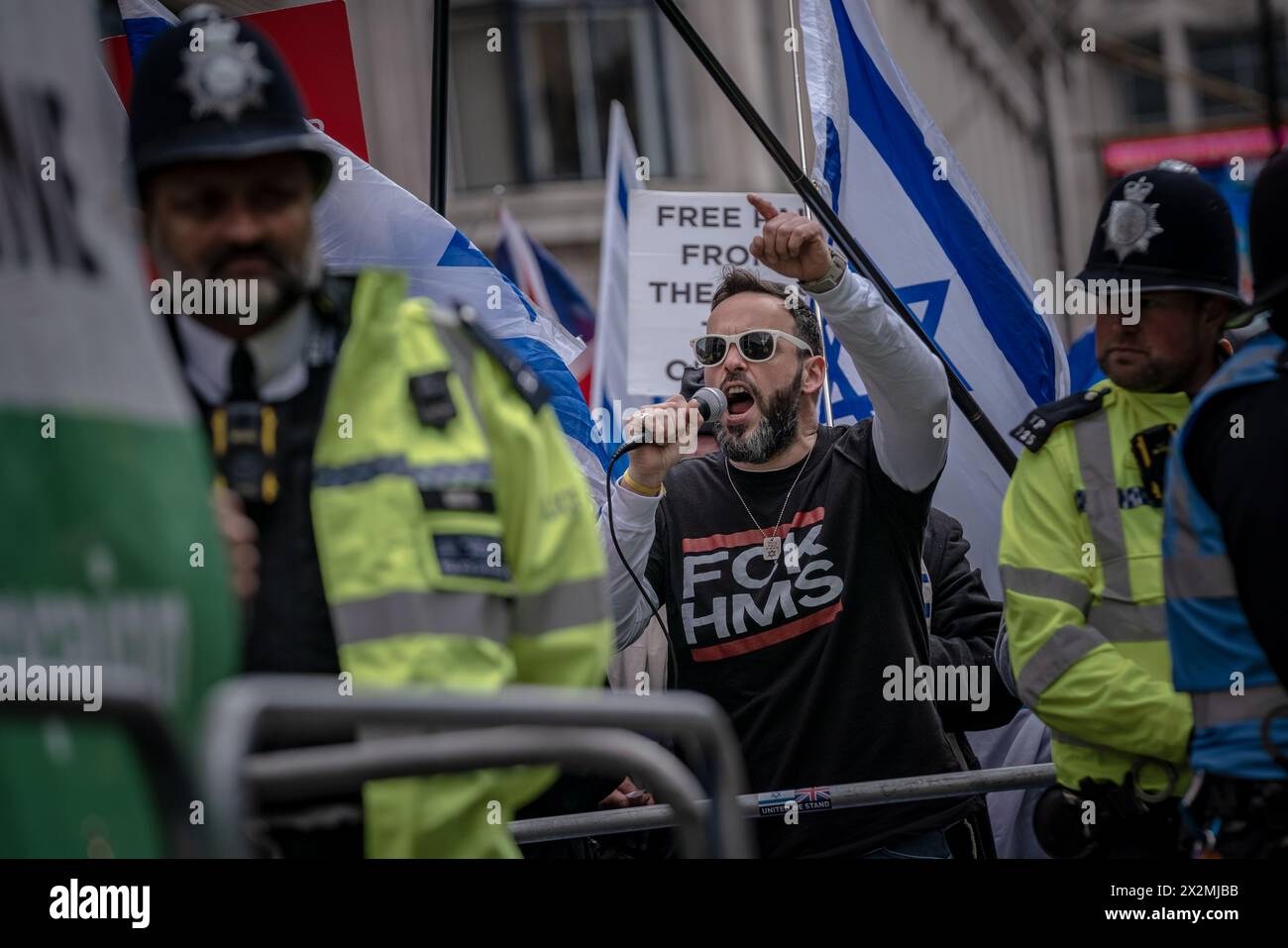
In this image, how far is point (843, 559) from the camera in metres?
4.74

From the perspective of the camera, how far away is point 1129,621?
12.9 feet

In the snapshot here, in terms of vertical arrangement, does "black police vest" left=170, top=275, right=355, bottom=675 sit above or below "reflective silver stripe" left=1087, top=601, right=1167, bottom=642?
above

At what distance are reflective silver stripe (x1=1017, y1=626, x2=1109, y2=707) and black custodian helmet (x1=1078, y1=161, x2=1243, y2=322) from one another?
0.73 meters

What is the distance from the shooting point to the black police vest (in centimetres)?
281

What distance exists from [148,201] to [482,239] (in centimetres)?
1596

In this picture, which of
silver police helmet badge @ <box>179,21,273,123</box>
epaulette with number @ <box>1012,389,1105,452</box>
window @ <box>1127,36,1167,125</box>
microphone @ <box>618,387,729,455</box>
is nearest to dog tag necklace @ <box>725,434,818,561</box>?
microphone @ <box>618,387,729,455</box>

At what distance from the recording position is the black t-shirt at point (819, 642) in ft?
15.2

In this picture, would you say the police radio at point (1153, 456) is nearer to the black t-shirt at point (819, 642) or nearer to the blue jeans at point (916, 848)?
the black t-shirt at point (819, 642)

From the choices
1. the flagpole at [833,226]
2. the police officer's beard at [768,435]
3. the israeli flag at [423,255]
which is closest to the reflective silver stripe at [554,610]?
the police officer's beard at [768,435]

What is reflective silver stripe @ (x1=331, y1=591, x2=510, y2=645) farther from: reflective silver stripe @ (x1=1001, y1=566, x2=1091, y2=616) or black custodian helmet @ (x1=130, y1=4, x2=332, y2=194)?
reflective silver stripe @ (x1=1001, y1=566, x2=1091, y2=616)

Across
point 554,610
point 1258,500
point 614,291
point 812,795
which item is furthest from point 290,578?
point 614,291
